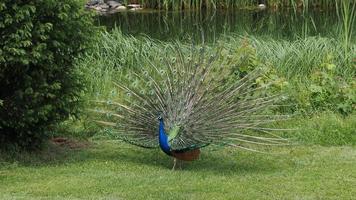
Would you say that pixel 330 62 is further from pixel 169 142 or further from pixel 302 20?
pixel 302 20

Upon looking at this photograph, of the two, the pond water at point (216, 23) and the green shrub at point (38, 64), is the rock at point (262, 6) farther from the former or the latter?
the green shrub at point (38, 64)

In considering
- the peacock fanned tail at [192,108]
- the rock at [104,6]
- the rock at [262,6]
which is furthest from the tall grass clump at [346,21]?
the rock at [104,6]

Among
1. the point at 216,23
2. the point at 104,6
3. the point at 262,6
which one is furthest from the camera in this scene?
the point at 104,6

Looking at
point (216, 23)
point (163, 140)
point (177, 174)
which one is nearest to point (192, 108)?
point (163, 140)

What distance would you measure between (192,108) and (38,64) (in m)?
1.42

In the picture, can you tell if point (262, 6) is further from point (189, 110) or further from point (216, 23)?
point (189, 110)

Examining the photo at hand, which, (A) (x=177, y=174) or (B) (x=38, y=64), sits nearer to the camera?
(A) (x=177, y=174)

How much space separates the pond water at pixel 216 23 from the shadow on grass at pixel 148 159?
733cm

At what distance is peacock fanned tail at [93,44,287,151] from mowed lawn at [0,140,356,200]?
249 millimetres

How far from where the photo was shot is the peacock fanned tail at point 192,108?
6242 millimetres

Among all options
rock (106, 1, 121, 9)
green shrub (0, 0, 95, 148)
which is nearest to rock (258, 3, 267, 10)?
rock (106, 1, 121, 9)

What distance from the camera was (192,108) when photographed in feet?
20.7

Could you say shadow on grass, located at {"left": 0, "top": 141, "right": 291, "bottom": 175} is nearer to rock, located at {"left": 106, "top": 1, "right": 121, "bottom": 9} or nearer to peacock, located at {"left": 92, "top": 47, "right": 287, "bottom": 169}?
peacock, located at {"left": 92, "top": 47, "right": 287, "bottom": 169}

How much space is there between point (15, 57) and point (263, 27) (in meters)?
11.5
